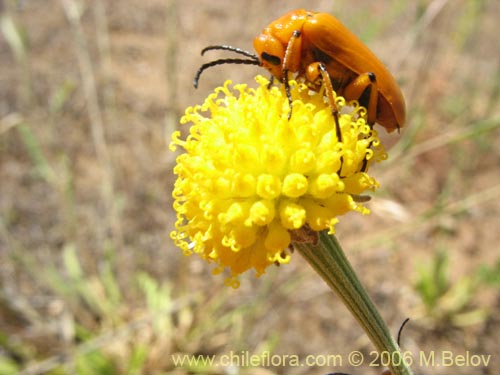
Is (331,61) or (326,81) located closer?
(326,81)

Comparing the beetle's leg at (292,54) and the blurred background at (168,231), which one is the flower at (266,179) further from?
the blurred background at (168,231)

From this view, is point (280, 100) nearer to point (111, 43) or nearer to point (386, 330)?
point (386, 330)

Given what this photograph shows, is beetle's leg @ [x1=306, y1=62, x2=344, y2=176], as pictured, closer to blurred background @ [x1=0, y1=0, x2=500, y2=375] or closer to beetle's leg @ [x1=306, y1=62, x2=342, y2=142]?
beetle's leg @ [x1=306, y1=62, x2=342, y2=142]

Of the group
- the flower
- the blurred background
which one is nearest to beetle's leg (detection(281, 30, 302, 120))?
the flower

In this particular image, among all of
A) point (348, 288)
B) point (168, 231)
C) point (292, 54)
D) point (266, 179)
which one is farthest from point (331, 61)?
point (168, 231)

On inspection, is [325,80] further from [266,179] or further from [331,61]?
[266,179]

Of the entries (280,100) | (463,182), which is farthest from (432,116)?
(280,100)

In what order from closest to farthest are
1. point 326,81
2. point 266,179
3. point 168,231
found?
point 266,179 → point 326,81 → point 168,231

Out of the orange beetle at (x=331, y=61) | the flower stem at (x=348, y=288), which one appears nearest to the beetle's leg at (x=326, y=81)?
the orange beetle at (x=331, y=61)
